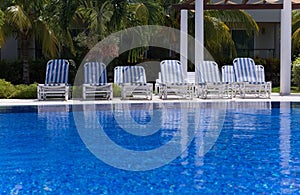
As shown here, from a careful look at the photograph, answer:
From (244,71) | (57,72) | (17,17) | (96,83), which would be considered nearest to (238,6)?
(244,71)

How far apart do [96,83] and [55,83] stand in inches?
46.6

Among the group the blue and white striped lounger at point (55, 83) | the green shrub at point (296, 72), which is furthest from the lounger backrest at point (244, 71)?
the blue and white striped lounger at point (55, 83)

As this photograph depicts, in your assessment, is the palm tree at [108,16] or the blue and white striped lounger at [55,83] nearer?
the blue and white striped lounger at [55,83]

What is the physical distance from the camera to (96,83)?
15.3m

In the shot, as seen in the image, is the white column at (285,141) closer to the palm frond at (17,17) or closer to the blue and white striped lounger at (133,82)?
the blue and white striped lounger at (133,82)

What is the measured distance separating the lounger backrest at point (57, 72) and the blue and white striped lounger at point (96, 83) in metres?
0.60

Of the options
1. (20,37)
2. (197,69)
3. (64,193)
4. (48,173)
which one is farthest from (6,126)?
(20,37)

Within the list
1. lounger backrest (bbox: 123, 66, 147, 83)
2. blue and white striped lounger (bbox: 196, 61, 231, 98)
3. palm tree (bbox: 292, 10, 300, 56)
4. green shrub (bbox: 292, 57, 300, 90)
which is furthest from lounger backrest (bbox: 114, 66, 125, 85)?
palm tree (bbox: 292, 10, 300, 56)

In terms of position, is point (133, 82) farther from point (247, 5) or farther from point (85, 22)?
point (85, 22)

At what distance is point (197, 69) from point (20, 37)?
28.0ft

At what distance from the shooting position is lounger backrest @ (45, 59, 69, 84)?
15.4 meters

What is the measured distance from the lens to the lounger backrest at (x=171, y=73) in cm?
1586

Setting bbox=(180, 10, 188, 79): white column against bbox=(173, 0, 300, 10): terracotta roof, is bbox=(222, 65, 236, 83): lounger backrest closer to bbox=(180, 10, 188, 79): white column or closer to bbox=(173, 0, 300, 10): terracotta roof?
bbox=(180, 10, 188, 79): white column

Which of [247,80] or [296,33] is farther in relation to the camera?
[296,33]
